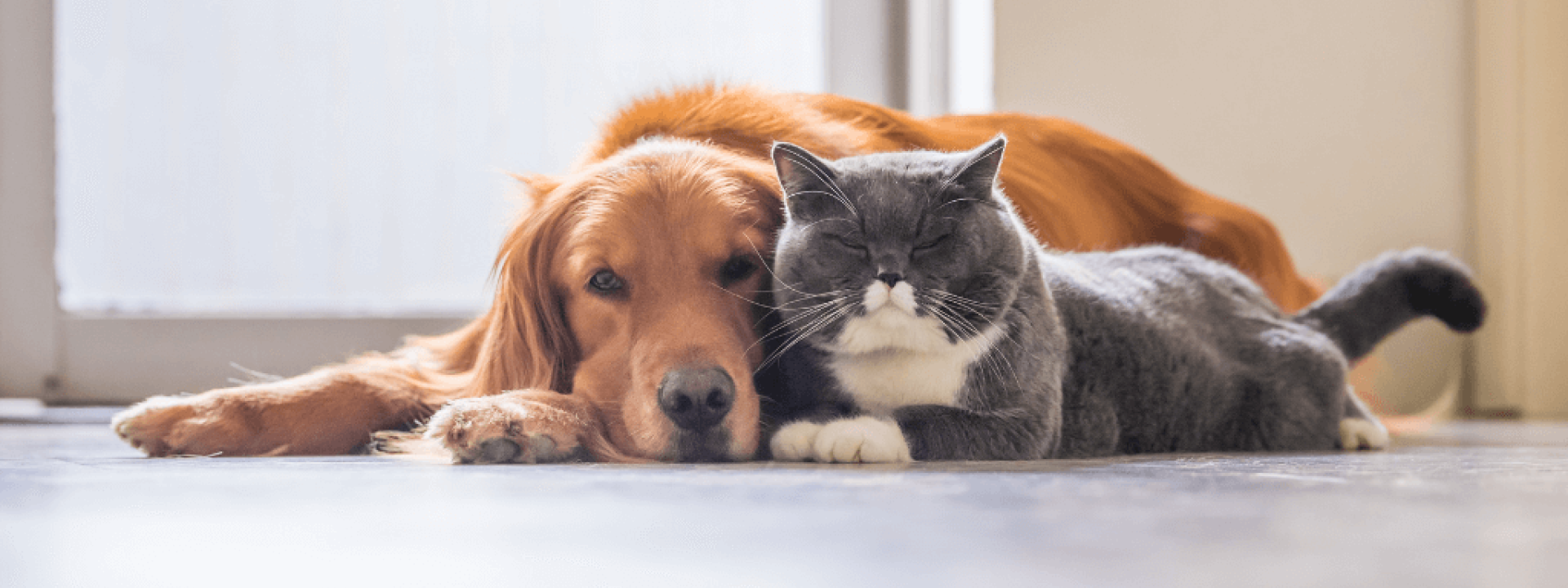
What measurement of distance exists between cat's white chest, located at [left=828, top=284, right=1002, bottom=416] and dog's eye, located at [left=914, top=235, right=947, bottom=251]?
71 mm

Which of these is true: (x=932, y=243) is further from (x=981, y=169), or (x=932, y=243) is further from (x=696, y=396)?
(x=696, y=396)

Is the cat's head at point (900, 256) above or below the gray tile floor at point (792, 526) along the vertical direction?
above

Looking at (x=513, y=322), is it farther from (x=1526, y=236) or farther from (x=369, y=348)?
(x=1526, y=236)

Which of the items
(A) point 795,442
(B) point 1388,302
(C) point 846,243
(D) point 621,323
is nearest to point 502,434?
(D) point 621,323

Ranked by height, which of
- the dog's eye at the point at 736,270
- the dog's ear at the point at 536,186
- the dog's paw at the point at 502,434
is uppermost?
the dog's ear at the point at 536,186

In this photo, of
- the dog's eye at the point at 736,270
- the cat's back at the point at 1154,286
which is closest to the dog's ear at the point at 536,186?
the dog's eye at the point at 736,270

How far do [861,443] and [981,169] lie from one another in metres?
0.34

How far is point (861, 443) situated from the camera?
3.73ft

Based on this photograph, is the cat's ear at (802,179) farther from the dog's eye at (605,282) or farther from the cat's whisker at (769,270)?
the dog's eye at (605,282)

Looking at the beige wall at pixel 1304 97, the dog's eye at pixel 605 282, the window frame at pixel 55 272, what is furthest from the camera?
the window frame at pixel 55 272

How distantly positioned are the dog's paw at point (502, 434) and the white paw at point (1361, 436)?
990mm

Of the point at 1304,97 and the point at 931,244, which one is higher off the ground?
the point at 1304,97

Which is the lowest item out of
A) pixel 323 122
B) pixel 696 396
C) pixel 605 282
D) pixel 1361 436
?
pixel 1361 436

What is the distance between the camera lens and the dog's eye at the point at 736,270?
136 cm
